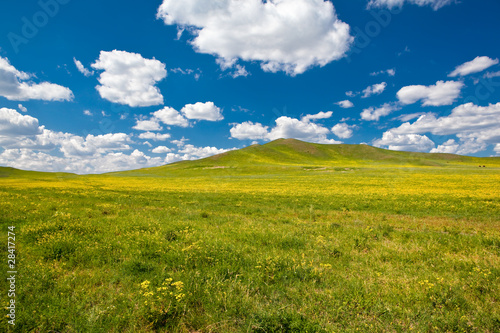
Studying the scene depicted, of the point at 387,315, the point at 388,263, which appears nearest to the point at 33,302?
the point at 387,315

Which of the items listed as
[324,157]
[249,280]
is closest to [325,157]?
[324,157]

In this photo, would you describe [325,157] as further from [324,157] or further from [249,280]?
[249,280]

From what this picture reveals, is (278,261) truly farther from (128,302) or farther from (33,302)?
(33,302)

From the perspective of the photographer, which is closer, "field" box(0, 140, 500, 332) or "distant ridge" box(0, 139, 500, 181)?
"field" box(0, 140, 500, 332)

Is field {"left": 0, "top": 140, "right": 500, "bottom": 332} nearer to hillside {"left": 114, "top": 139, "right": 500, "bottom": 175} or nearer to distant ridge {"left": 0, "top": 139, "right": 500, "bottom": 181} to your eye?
hillside {"left": 114, "top": 139, "right": 500, "bottom": 175}

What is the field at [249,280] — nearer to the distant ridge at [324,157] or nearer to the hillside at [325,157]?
the hillside at [325,157]

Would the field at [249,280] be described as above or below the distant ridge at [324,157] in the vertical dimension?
below

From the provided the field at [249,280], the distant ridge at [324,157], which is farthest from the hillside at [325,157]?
the field at [249,280]

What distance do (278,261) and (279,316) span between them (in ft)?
9.37

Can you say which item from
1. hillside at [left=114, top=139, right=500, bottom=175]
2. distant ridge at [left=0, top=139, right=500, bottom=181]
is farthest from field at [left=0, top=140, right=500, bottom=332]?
distant ridge at [left=0, top=139, right=500, bottom=181]

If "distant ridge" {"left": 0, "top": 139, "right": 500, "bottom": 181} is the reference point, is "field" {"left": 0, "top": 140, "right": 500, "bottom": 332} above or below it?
below

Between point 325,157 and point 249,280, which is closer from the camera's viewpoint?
point 249,280

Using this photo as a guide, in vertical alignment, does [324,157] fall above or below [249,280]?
above

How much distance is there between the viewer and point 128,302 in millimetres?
5637
